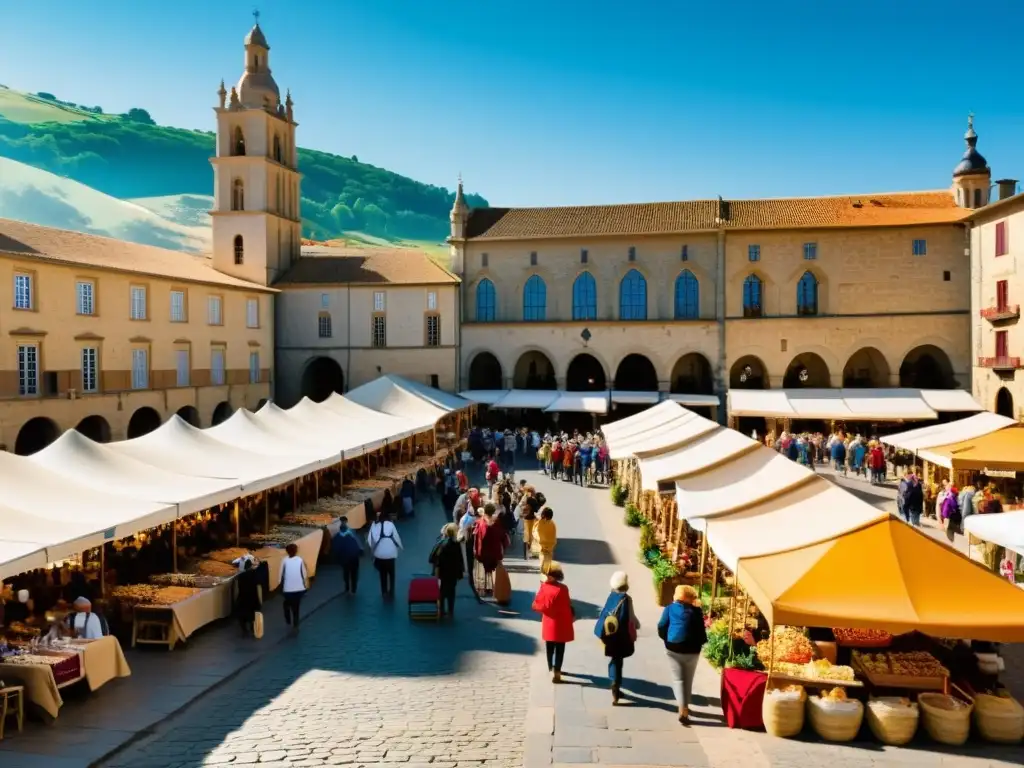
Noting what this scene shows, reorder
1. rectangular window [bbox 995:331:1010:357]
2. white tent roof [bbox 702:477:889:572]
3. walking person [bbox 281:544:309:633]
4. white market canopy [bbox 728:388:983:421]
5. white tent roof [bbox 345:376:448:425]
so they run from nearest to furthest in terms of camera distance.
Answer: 1. white tent roof [bbox 702:477:889:572]
2. walking person [bbox 281:544:309:633]
3. white tent roof [bbox 345:376:448:425]
4. rectangular window [bbox 995:331:1010:357]
5. white market canopy [bbox 728:388:983:421]

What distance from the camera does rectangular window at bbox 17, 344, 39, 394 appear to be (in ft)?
86.1

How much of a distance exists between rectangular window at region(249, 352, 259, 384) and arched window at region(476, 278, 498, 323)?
10.4 meters

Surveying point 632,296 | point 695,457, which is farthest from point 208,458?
point 632,296

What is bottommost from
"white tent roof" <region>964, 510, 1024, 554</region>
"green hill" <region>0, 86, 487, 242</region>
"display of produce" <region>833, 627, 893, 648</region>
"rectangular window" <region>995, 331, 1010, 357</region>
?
"display of produce" <region>833, 627, 893, 648</region>

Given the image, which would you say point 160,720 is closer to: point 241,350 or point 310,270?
point 241,350

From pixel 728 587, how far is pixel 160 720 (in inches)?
298

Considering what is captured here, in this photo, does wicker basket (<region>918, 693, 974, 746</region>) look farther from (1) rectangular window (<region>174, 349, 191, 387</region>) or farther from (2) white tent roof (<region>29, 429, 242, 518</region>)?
(1) rectangular window (<region>174, 349, 191, 387</region>)

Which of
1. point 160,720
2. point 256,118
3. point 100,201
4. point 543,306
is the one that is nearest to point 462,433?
point 543,306

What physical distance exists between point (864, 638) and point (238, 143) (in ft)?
129

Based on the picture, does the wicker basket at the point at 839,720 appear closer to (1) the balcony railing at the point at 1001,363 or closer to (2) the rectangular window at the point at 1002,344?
(1) the balcony railing at the point at 1001,363

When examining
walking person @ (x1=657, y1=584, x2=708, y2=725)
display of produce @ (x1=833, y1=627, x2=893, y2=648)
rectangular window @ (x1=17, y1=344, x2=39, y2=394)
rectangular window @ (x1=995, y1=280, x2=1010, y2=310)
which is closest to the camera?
walking person @ (x1=657, y1=584, x2=708, y2=725)

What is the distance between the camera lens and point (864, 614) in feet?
26.0

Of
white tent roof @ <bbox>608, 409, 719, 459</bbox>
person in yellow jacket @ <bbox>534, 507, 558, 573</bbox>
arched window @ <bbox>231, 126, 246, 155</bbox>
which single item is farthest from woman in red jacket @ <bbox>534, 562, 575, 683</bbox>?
arched window @ <bbox>231, 126, 246, 155</bbox>

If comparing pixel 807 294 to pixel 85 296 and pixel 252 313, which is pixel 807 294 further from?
pixel 85 296
